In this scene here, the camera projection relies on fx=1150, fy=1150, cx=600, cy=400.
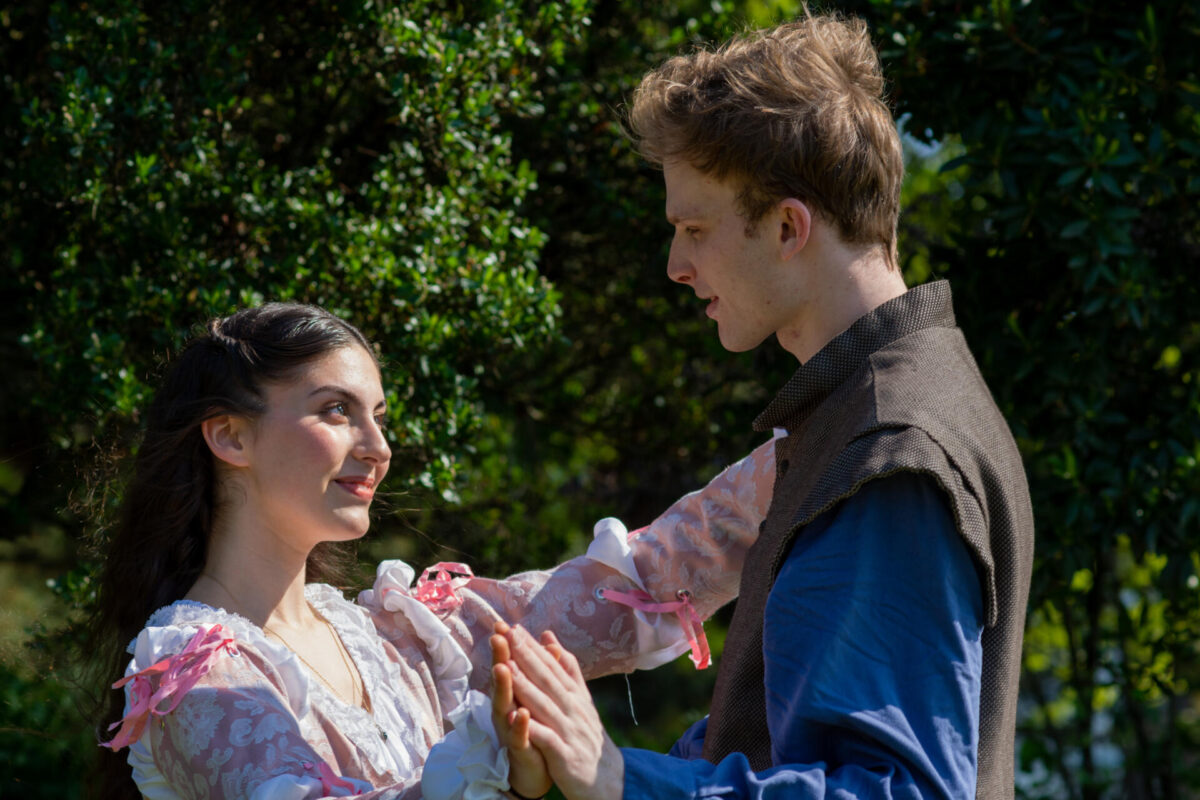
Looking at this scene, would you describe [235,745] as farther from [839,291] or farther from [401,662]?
[839,291]

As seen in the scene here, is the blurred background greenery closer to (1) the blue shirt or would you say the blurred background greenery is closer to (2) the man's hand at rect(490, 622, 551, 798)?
(2) the man's hand at rect(490, 622, 551, 798)

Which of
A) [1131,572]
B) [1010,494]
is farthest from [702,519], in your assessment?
[1131,572]

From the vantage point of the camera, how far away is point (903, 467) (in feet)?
5.08

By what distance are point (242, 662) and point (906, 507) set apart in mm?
1145

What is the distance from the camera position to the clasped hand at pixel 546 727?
1.51 metres

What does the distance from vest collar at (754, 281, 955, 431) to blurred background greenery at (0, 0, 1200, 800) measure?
3.88 feet

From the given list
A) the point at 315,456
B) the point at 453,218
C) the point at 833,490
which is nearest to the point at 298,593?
the point at 315,456

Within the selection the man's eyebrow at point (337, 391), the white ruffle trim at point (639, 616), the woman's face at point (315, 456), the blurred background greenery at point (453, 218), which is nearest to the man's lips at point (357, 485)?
the woman's face at point (315, 456)

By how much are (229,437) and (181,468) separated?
5.0 inches

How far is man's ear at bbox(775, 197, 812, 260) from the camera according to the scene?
185 cm

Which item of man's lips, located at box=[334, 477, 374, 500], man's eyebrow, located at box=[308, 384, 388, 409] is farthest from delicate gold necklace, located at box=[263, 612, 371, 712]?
man's eyebrow, located at box=[308, 384, 388, 409]

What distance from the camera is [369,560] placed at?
3770mm

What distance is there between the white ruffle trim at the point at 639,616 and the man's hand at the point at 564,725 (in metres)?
0.87

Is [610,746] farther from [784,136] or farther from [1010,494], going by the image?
[784,136]
